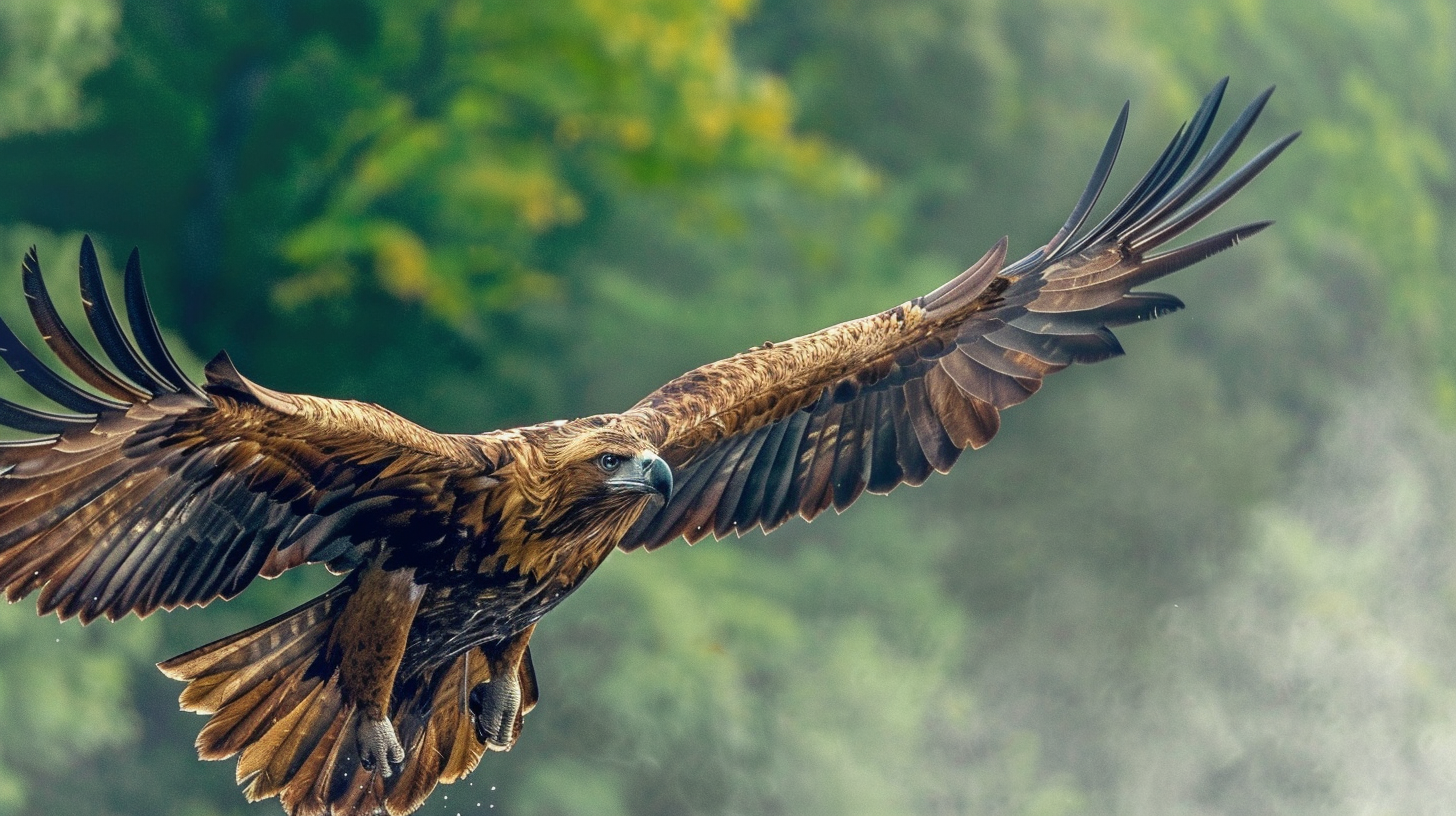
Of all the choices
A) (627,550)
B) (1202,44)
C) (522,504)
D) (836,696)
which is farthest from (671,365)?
(522,504)

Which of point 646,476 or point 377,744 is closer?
point 646,476

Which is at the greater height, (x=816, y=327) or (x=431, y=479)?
(x=816, y=327)

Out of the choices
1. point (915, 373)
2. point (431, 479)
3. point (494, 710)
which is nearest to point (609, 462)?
point (431, 479)

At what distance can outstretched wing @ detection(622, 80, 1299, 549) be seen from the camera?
6.64m

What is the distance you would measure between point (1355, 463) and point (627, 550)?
14.9 m

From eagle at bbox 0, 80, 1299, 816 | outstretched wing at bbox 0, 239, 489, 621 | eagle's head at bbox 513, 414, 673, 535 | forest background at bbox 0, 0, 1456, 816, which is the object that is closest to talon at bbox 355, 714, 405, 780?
eagle at bbox 0, 80, 1299, 816

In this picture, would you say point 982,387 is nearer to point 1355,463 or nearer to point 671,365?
point 671,365

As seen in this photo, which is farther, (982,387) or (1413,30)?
(1413,30)

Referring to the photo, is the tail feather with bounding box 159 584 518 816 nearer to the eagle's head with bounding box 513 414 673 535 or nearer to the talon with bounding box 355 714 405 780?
the talon with bounding box 355 714 405 780

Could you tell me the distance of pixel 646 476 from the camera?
5973mm

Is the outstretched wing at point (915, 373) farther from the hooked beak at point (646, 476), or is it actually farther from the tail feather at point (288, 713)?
the tail feather at point (288, 713)

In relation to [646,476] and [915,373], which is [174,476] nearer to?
[646,476]

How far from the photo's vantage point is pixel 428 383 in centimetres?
1906

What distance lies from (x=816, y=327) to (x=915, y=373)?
13043 mm
